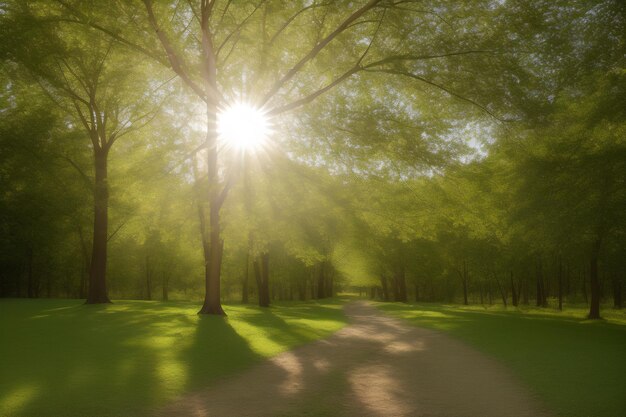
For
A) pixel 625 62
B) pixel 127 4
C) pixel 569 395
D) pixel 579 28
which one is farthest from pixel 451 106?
pixel 127 4

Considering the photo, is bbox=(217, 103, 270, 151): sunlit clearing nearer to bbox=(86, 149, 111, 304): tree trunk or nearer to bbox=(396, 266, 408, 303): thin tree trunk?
bbox=(86, 149, 111, 304): tree trunk

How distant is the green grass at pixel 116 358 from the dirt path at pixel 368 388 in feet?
2.53

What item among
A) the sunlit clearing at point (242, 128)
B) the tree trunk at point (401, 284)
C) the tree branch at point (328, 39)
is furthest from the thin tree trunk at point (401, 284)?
the tree branch at point (328, 39)

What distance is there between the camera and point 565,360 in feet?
36.7

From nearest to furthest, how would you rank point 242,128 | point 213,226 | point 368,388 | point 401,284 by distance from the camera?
1. point 368,388
2. point 213,226
3. point 242,128
4. point 401,284

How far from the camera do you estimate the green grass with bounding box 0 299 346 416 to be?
23.5 ft

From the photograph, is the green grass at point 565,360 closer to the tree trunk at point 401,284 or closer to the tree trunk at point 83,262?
the tree trunk at point 401,284

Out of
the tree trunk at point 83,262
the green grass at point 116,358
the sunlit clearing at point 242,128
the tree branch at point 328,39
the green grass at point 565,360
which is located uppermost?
the tree branch at point 328,39

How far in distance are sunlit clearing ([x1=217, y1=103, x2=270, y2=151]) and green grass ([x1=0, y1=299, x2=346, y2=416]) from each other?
9543 mm

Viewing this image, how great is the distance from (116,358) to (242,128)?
1447 cm

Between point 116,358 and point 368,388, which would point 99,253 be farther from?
point 368,388

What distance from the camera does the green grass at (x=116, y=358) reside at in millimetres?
7148

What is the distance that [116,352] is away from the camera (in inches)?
438

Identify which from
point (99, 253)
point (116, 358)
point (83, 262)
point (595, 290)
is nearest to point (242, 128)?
point (99, 253)
